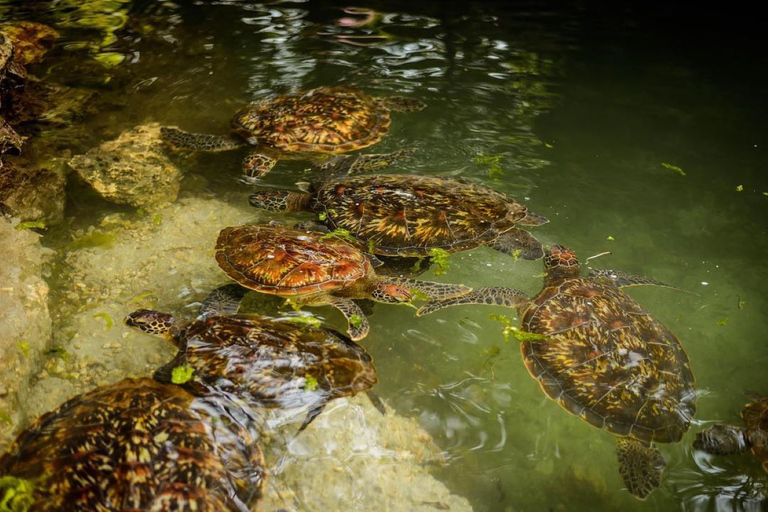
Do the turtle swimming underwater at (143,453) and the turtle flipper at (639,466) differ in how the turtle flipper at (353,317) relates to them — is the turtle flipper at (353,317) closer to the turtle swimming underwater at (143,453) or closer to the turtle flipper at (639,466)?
the turtle swimming underwater at (143,453)

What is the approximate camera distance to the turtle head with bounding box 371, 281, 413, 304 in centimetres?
388

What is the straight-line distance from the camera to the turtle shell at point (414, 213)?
4383 mm

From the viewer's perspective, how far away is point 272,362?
10.3ft

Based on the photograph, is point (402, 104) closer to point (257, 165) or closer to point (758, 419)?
point (257, 165)

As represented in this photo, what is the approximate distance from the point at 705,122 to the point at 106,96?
7.67m

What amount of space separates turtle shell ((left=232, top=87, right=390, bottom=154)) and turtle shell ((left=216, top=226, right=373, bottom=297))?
69.8 inches

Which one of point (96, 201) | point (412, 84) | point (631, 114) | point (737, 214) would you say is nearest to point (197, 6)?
point (412, 84)

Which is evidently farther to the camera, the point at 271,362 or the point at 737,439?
the point at 737,439

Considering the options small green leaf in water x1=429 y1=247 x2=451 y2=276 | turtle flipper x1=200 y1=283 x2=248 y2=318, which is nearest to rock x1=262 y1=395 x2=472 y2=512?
turtle flipper x1=200 y1=283 x2=248 y2=318

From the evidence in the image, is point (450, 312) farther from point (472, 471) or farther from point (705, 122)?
point (705, 122)

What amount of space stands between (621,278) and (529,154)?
202 cm

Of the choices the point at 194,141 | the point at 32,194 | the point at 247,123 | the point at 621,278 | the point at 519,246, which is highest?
the point at 247,123

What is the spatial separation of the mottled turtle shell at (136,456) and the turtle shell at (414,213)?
2.05 m

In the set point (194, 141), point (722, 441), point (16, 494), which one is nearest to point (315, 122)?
point (194, 141)
